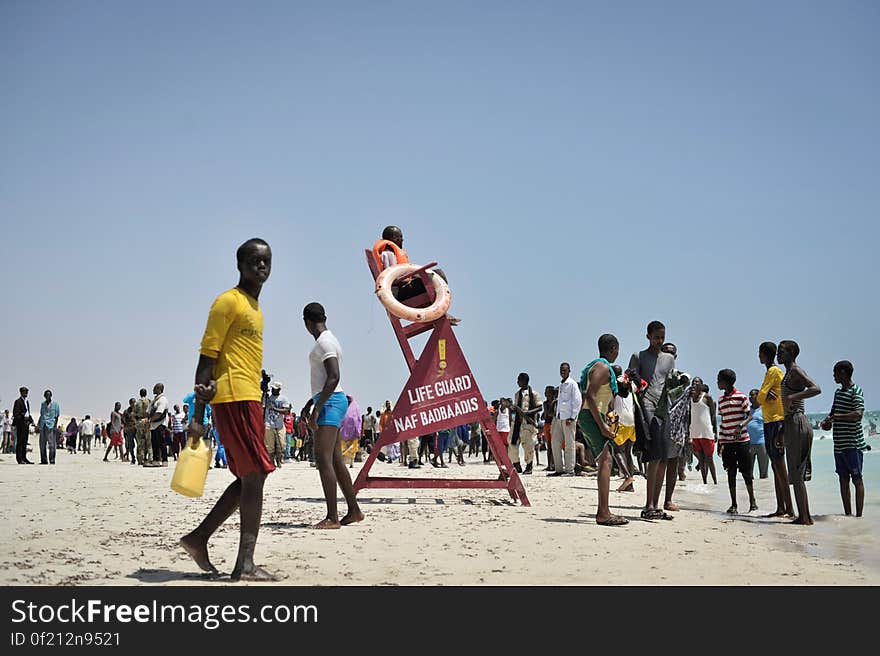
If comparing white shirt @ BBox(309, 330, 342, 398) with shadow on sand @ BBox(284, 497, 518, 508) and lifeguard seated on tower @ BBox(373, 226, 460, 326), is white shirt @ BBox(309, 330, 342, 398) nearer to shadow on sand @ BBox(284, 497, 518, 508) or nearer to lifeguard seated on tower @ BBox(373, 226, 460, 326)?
lifeguard seated on tower @ BBox(373, 226, 460, 326)

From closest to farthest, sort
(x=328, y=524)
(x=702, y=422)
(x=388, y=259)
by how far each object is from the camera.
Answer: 1. (x=328, y=524)
2. (x=388, y=259)
3. (x=702, y=422)

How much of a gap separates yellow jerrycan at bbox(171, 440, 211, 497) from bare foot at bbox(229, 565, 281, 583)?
532 mm

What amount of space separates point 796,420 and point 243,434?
249 inches

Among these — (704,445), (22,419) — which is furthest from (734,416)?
(22,419)

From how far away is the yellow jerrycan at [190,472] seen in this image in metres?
4.87

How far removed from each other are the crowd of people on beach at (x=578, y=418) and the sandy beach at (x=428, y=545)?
405 mm

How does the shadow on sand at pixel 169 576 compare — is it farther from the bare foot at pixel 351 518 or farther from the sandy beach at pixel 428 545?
the bare foot at pixel 351 518

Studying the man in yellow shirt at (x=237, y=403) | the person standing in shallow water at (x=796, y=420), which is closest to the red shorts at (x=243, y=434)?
the man in yellow shirt at (x=237, y=403)

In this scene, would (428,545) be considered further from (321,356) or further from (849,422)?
(849,422)

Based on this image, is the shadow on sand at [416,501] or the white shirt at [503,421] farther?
the white shirt at [503,421]

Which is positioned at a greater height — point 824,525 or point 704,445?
point 704,445

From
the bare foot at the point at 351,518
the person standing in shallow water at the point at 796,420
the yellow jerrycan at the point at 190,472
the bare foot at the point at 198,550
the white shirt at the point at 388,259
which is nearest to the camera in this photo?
the yellow jerrycan at the point at 190,472

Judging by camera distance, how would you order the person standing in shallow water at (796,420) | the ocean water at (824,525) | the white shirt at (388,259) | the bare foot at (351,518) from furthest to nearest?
the white shirt at (388,259) → the person standing in shallow water at (796,420) → the bare foot at (351,518) → the ocean water at (824,525)

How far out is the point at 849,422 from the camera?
31.9 feet
